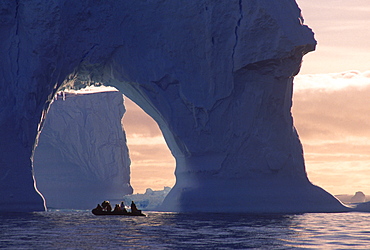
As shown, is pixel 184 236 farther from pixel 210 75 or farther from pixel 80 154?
pixel 80 154

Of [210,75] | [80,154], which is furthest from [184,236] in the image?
[80,154]

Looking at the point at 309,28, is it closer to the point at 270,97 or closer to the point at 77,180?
the point at 270,97

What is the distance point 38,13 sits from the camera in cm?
2736

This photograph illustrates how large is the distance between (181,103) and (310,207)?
7924 mm

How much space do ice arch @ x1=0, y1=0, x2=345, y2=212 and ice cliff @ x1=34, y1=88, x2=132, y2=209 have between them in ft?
75.9

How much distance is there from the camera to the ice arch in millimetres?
28203

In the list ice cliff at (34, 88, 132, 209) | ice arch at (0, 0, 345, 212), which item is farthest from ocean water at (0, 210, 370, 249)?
ice cliff at (34, 88, 132, 209)

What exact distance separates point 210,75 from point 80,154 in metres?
26.0

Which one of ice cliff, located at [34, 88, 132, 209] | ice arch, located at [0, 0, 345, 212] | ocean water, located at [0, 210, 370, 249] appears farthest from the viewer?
ice cliff, located at [34, 88, 132, 209]

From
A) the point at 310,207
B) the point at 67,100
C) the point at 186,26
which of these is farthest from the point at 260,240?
the point at 67,100

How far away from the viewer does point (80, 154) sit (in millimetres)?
52750

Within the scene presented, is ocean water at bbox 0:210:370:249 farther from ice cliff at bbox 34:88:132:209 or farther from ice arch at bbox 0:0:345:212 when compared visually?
ice cliff at bbox 34:88:132:209

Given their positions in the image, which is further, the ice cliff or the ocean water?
the ice cliff

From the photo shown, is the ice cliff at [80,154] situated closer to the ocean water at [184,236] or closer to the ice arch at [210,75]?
the ice arch at [210,75]
